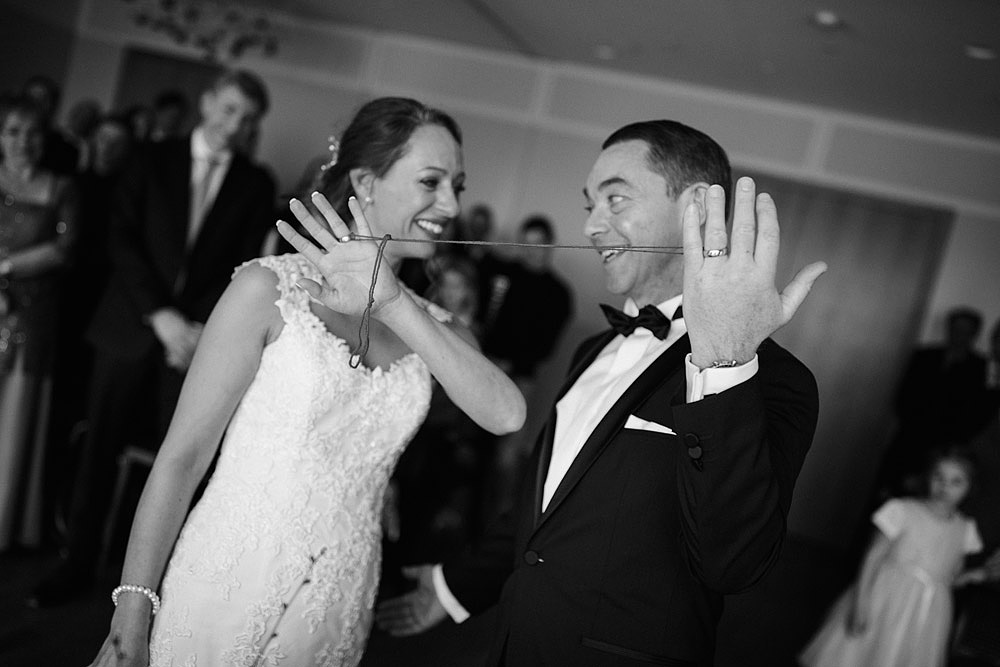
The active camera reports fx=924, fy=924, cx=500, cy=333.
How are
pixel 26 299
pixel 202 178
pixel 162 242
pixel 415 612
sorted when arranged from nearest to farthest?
1. pixel 415 612
2. pixel 162 242
3. pixel 202 178
4. pixel 26 299

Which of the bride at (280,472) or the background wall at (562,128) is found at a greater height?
the background wall at (562,128)

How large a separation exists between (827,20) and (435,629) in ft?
14.0

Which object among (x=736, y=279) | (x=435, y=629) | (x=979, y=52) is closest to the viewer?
(x=736, y=279)

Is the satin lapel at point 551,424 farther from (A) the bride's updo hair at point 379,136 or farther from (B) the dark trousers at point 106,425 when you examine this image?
(B) the dark trousers at point 106,425

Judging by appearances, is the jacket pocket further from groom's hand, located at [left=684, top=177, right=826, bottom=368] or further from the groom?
groom's hand, located at [left=684, top=177, right=826, bottom=368]

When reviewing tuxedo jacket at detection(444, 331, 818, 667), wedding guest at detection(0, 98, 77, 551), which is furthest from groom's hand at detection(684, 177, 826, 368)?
wedding guest at detection(0, 98, 77, 551)

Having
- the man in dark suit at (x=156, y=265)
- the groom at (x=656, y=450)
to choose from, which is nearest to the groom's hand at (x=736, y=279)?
the groom at (x=656, y=450)

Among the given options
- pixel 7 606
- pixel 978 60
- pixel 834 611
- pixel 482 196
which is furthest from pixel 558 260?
pixel 7 606

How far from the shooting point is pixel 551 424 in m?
1.89

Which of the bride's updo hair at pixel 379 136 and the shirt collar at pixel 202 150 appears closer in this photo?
the bride's updo hair at pixel 379 136

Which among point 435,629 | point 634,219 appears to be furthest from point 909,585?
point 634,219

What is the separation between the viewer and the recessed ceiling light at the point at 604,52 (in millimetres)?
7308

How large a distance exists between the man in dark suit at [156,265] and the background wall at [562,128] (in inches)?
188

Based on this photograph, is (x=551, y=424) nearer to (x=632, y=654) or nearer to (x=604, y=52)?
(x=632, y=654)
